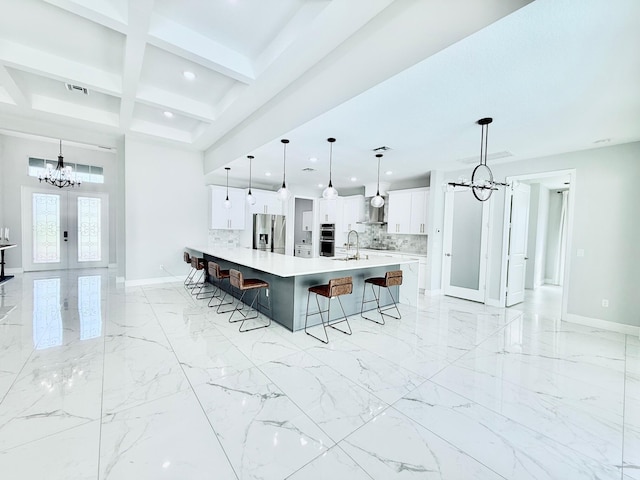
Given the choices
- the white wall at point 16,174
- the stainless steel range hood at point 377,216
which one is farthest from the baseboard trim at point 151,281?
the stainless steel range hood at point 377,216

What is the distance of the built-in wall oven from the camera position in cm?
805

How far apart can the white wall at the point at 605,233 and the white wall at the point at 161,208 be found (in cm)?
705

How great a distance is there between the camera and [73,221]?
25.4ft

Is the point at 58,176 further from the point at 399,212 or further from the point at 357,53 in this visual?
the point at 399,212

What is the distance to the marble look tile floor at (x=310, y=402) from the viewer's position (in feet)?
5.15

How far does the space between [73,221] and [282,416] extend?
29.5 feet

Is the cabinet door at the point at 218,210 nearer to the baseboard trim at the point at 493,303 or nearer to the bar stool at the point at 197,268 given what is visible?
the bar stool at the point at 197,268

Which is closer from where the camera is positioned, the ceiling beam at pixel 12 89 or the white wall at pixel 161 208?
the ceiling beam at pixel 12 89

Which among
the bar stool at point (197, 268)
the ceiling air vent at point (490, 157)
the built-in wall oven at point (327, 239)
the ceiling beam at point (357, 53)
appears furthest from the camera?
the built-in wall oven at point (327, 239)

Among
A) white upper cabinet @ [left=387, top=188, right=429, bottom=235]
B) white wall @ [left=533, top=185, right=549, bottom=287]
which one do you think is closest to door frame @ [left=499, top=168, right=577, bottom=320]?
white upper cabinet @ [left=387, top=188, right=429, bottom=235]

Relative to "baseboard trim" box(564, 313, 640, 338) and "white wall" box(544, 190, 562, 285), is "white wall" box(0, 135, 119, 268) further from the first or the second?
"white wall" box(544, 190, 562, 285)

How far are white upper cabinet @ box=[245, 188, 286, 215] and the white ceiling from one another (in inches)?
95.4

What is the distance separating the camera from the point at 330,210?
8148 mm

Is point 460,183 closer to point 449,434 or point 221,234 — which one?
point 449,434
